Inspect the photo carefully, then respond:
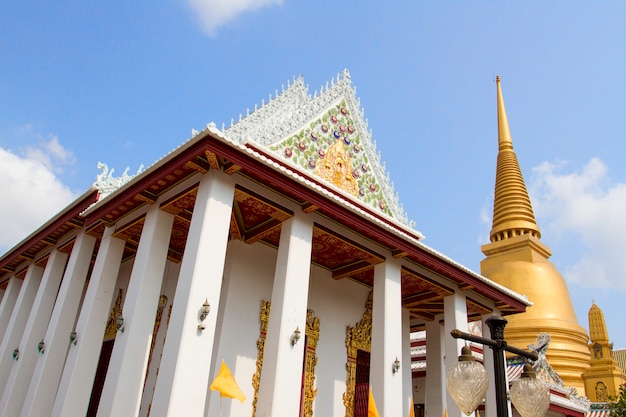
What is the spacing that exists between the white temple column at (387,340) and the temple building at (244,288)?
0.03m

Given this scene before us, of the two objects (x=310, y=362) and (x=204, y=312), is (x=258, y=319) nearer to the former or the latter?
(x=310, y=362)

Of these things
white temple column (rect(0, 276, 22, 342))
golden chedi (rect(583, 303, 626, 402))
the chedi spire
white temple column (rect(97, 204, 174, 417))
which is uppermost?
the chedi spire

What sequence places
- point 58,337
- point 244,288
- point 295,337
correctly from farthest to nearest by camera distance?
1. point 58,337
2. point 244,288
3. point 295,337

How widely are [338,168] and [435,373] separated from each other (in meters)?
5.40

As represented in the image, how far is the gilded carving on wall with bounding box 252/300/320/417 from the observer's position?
30.8 feet

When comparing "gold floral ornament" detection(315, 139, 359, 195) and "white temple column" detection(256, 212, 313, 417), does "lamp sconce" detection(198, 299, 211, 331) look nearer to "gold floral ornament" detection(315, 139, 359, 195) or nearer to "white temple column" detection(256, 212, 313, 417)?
"white temple column" detection(256, 212, 313, 417)

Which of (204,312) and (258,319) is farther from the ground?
(258,319)

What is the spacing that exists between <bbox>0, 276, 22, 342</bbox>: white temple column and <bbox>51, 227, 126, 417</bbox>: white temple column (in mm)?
5246

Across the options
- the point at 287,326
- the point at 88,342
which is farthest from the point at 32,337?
the point at 287,326

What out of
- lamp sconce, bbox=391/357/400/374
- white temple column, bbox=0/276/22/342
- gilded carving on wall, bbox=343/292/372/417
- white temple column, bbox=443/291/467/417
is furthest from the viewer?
white temple column, bbox=0/276/22/342

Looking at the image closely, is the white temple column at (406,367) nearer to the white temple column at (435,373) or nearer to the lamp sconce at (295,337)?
the white temple column at (435,373)

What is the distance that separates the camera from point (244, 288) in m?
9.62

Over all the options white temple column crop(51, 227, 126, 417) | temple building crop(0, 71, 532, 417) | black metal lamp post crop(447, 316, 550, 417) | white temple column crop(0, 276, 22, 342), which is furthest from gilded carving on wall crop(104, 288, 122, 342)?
black metal lamp post crop(447, 316, 550, 417)

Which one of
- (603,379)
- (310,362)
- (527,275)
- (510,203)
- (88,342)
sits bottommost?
(88,342)
